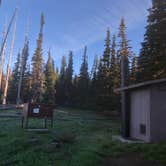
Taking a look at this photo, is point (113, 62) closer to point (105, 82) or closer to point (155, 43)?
point (105, 82)

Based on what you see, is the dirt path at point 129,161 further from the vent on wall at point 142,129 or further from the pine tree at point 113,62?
the pine tree at point 113,62

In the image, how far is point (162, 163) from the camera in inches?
258

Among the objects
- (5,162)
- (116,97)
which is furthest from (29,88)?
(5,162)

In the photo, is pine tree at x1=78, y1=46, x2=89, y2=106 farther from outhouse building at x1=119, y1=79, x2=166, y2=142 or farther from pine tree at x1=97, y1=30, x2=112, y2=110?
outhouse building at x1=119, y1=79, x2=166, y2=142

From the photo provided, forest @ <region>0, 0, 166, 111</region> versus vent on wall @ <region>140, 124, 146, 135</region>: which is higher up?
forest @ <region>0, 0, 166, 111</region>

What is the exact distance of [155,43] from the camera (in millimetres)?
19516

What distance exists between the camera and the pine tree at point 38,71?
40.9 meters

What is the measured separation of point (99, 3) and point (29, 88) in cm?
2881

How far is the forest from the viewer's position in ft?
63.6

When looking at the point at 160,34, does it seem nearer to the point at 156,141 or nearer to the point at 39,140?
the point at 156,141

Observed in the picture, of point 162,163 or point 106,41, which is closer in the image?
point 162,163

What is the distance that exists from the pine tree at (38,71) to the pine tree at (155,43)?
24383 mm

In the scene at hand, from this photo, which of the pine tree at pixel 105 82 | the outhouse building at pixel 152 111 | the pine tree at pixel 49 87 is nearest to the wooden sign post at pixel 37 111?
the outhouse building at pixel 152 111

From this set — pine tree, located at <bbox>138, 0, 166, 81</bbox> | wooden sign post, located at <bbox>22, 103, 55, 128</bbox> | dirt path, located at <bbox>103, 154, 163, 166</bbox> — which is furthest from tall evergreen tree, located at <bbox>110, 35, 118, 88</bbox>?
dirt path, located at <bbox>103, 154, 163, 166</bbox>
